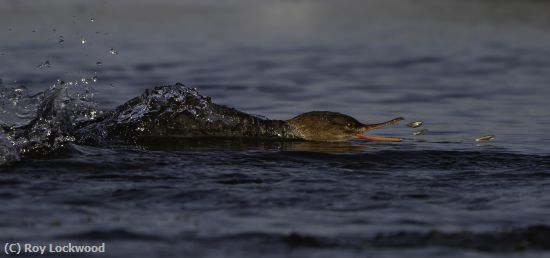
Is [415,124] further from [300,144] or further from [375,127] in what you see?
[300,144]

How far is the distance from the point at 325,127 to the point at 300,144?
60 centimetres

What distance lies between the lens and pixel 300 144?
29.6 feet

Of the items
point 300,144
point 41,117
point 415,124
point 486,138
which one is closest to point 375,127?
point 415,124

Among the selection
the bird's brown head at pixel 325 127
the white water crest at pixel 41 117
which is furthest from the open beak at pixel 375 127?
the white water crest at pixel 41 117

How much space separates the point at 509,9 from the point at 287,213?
13.5 metres

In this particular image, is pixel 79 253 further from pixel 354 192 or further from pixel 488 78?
pixel 488 78

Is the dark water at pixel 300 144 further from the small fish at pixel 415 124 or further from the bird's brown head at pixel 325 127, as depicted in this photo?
the bird's brown head at pixel 325 127

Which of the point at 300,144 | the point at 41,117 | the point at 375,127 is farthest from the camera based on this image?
the point at 375,127

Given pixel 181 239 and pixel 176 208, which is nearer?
pixel 181 239

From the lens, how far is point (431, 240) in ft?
17.6

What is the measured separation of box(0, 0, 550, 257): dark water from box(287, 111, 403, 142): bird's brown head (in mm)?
479

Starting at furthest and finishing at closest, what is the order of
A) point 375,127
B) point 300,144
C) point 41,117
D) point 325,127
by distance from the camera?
point 325,127, point 375,127, point 300,144, point 41,117

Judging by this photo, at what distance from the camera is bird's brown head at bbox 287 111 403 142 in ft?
31.0

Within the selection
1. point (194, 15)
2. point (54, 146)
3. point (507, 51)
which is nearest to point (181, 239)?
point (54, 146)
